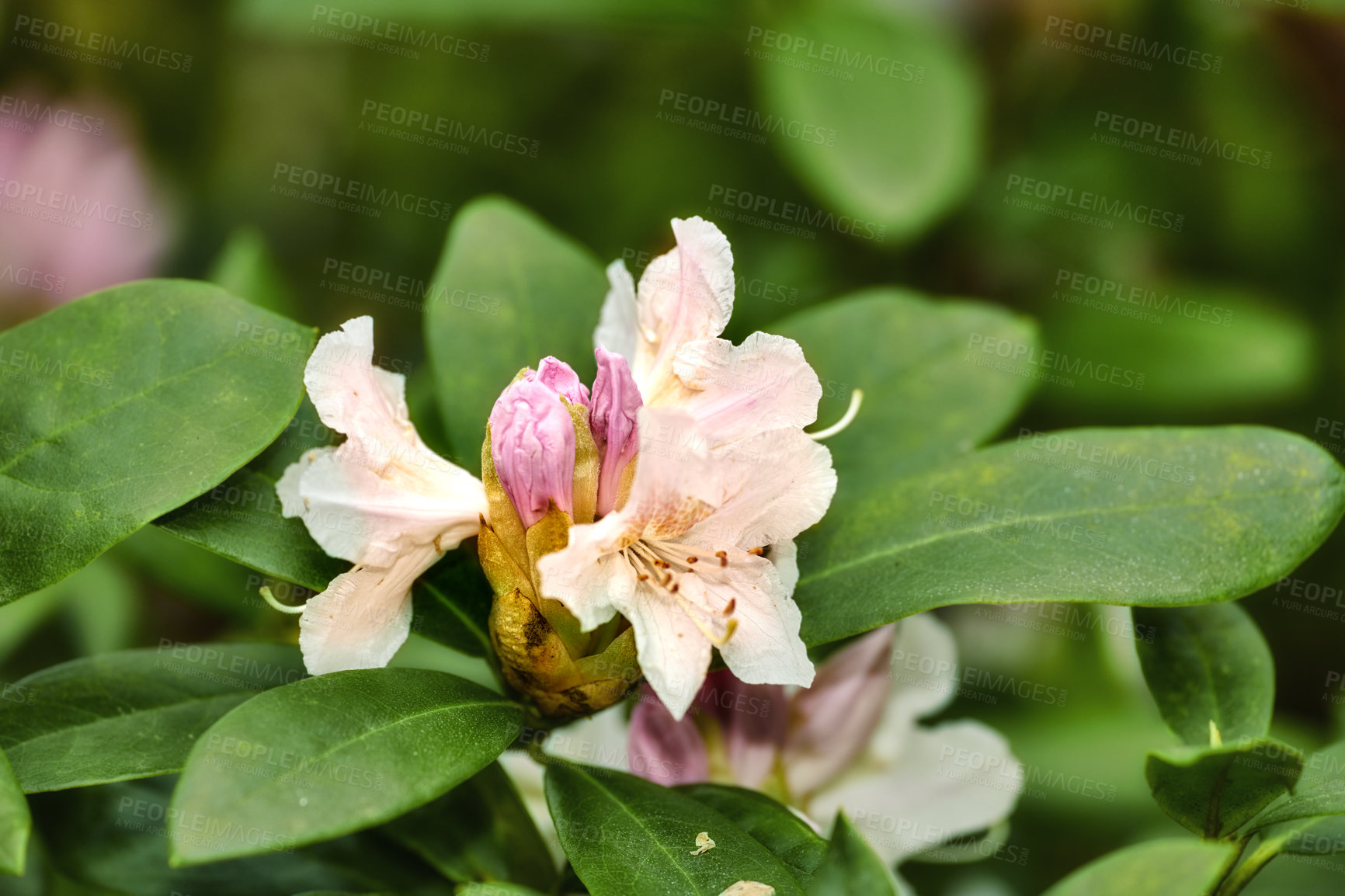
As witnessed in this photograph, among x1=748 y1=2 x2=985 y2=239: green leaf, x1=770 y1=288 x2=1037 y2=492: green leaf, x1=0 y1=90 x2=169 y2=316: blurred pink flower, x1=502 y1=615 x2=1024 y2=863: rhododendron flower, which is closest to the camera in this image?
x1=502 y1=615 x2=1024 y2=863: rhododendron flower

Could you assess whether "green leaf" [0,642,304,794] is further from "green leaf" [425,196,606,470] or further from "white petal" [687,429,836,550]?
"white petal" [687,429,836,550]

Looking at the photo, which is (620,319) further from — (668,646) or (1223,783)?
(1223,783)

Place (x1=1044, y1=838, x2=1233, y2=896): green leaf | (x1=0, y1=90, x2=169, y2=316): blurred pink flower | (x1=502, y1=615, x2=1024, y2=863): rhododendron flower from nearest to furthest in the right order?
(x1=1044, y1=838, x2=1233, y2=896): green leaf → (x1=502, y1=615, x2=1024, y2=863): rhododendron flower → (x1=0, y1=90, x2=169, y2=316): blurred pink flower

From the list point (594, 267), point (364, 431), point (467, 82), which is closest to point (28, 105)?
point (467, 82)

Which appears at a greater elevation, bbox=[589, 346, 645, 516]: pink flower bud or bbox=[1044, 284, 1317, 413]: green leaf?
bbox=[589, 346, 645, 516]: pink flower bud

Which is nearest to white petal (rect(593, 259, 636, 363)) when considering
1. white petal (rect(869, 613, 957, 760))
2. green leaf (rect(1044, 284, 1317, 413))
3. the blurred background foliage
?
white petal (rect(869, 613, 957, 760))

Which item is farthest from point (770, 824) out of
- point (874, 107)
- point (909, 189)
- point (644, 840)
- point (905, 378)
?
point (874, 107)

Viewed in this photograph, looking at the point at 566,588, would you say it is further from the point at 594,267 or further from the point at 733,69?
the point at 733,69

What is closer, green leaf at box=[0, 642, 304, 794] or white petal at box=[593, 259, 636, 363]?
green leaf at box=[0, 642, 304, 794]
